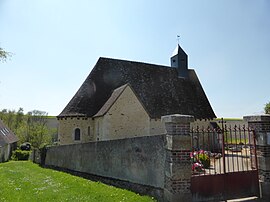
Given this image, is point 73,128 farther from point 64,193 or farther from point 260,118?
point 260,118

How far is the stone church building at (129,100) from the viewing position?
16000 millimetres

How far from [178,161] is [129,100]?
10750 millimetres

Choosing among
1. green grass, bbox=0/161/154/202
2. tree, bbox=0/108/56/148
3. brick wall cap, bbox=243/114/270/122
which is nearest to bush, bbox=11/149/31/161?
tree, bbox=0/108/56/148

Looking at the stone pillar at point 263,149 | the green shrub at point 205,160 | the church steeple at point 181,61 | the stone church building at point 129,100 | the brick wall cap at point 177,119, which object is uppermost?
the church steeple at point 181,61

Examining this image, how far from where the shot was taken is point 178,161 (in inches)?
214

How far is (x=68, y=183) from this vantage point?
7969 millimetres

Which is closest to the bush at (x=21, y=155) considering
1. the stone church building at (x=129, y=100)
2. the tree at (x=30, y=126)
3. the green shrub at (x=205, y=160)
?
the tree at (x=30, y=126)

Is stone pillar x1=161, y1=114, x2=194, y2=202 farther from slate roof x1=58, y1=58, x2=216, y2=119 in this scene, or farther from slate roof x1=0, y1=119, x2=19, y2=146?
slate roof x1=0, y1=119, x2=19, y2=146

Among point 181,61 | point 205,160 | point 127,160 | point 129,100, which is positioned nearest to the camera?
point 127,160

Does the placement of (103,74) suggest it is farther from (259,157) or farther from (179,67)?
(259,157)

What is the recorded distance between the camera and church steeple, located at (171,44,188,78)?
24.8m

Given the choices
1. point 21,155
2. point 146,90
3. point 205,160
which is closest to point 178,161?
point 205,160

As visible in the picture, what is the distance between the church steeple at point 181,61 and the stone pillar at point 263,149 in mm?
18545

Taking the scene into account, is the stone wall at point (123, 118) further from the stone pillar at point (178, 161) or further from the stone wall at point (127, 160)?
the stone pillar at point (178, 161)
